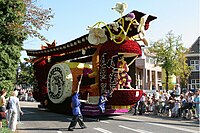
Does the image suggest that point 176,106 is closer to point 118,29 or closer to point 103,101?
point 103,101

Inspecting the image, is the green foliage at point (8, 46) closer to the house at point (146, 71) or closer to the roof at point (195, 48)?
the house at point (146, 71)

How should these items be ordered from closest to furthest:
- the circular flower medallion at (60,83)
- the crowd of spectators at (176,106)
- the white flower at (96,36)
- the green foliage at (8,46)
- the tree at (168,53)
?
1. the green foliage at (8,46)
2. the white flower at (96,36)
3. the crowd of spectators at (176,106)
4. the circular flower medallion at (60,83)
5. the tree at (168,53)

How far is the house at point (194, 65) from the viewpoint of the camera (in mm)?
48719

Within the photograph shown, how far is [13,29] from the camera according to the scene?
1273 centimetres

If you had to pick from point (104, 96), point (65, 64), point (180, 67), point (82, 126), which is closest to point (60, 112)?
point (65, 64)

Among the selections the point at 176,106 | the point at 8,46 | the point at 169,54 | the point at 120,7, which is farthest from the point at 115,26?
the point at 169,54

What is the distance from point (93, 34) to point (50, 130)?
19.7ft

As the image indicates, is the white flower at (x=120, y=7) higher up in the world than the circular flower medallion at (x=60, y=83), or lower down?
higher up

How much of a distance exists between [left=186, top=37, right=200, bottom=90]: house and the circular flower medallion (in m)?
33.7

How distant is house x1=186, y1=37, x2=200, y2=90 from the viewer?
160 feet

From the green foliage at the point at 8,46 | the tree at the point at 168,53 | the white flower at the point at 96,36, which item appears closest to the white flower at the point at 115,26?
the white flower at the point at 96,36

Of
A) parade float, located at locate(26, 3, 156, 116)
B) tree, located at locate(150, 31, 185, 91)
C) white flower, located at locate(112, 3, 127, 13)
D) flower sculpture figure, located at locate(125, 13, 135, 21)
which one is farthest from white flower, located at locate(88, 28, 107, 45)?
tree, located at locate(150, 31, 185, 91)

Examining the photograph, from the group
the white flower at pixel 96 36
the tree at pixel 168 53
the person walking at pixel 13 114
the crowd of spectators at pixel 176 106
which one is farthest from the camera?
the tree at pixel 168 53

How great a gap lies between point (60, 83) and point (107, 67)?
3660 millimetres
